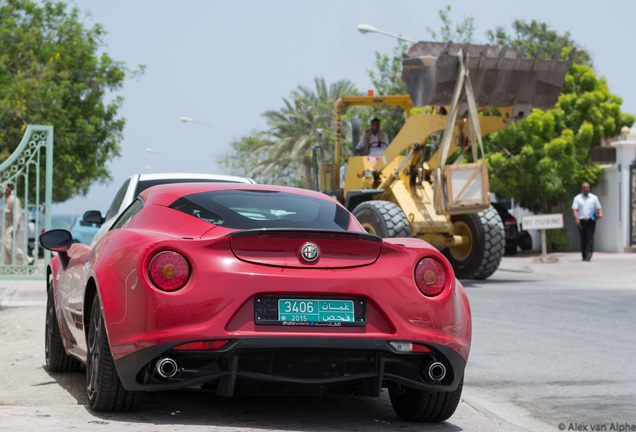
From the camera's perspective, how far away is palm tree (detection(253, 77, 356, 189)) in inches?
1925

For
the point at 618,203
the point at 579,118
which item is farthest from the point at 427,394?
the point at 579,118

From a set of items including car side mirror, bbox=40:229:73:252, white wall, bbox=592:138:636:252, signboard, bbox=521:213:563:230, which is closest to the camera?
car side mirror, bbox=40:229:73:252

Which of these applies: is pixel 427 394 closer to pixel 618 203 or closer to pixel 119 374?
pixel 119 374

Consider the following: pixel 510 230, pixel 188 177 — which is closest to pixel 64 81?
pixel 510 230

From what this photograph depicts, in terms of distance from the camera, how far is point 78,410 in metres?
5.53

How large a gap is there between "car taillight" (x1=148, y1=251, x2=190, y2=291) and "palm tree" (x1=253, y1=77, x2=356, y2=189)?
42926mm

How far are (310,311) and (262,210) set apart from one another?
3.41 ft

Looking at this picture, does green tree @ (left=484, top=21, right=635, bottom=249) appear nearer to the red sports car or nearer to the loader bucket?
the loader bucket

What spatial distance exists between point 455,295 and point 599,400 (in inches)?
73.5

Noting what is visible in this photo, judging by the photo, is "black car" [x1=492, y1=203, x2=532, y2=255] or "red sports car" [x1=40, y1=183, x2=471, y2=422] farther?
"black car" [x1=492, y1=203, x2=532, y2=255]

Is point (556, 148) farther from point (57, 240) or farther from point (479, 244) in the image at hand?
point (57, 240)

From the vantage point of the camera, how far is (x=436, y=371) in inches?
207

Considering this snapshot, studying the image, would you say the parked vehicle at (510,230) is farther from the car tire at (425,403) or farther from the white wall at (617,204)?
the car tire at (425,403)

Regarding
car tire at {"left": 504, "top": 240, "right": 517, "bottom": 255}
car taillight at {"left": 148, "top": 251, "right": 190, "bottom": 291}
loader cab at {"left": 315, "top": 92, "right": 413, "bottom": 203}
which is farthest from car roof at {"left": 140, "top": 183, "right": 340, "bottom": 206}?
car tire at {"left": 504, "top": 240, "right": 517, "bottom": 255}
